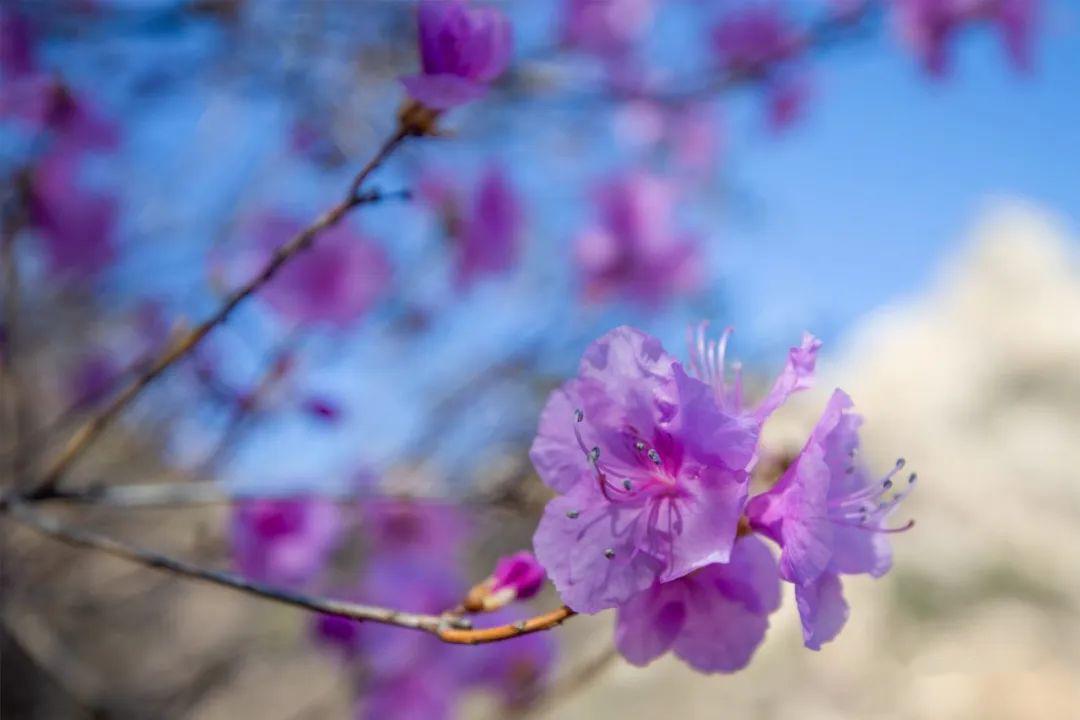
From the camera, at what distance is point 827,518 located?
0.54 meters

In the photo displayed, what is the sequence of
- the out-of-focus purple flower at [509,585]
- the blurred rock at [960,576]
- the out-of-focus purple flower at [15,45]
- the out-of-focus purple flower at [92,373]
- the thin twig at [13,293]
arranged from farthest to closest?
the blurred rock at [960,576] < the out-of-focus purple flower at [92,373] < the out-of-focus purple flower at [15,45] < the thin twig at [13,293] < the out-of-focus purple flower at [509,585]

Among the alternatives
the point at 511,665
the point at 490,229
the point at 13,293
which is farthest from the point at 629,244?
the point at 13,293

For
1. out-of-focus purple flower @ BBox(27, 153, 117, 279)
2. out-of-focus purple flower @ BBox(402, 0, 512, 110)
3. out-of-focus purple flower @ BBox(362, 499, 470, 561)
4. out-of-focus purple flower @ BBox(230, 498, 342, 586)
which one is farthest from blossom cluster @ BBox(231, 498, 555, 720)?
out-of-focus purple flower @ BBox(27, 153, 117, 279)

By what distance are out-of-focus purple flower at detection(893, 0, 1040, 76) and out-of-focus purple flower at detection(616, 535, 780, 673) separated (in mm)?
1658

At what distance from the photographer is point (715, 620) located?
0.62m

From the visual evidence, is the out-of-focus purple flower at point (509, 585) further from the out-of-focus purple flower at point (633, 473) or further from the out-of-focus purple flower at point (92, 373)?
the out-of-focus purple flower at point (92, 373)

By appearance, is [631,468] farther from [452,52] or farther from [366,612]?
[452,52]

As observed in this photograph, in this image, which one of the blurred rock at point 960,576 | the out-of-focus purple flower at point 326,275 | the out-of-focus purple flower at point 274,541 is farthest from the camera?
the blurred rock at point 960,576

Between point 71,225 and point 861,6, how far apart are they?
1905mm

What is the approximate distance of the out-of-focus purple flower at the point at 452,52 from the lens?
0.68m

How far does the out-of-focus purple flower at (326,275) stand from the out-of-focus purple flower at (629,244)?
0.51m

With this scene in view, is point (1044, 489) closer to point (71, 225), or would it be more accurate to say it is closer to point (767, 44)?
point (767, 44)

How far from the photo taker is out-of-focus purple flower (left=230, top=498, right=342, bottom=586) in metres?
1.34

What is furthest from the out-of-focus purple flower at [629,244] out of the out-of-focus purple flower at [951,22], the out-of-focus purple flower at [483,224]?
the out-of-focus purple flower at [951,22]
